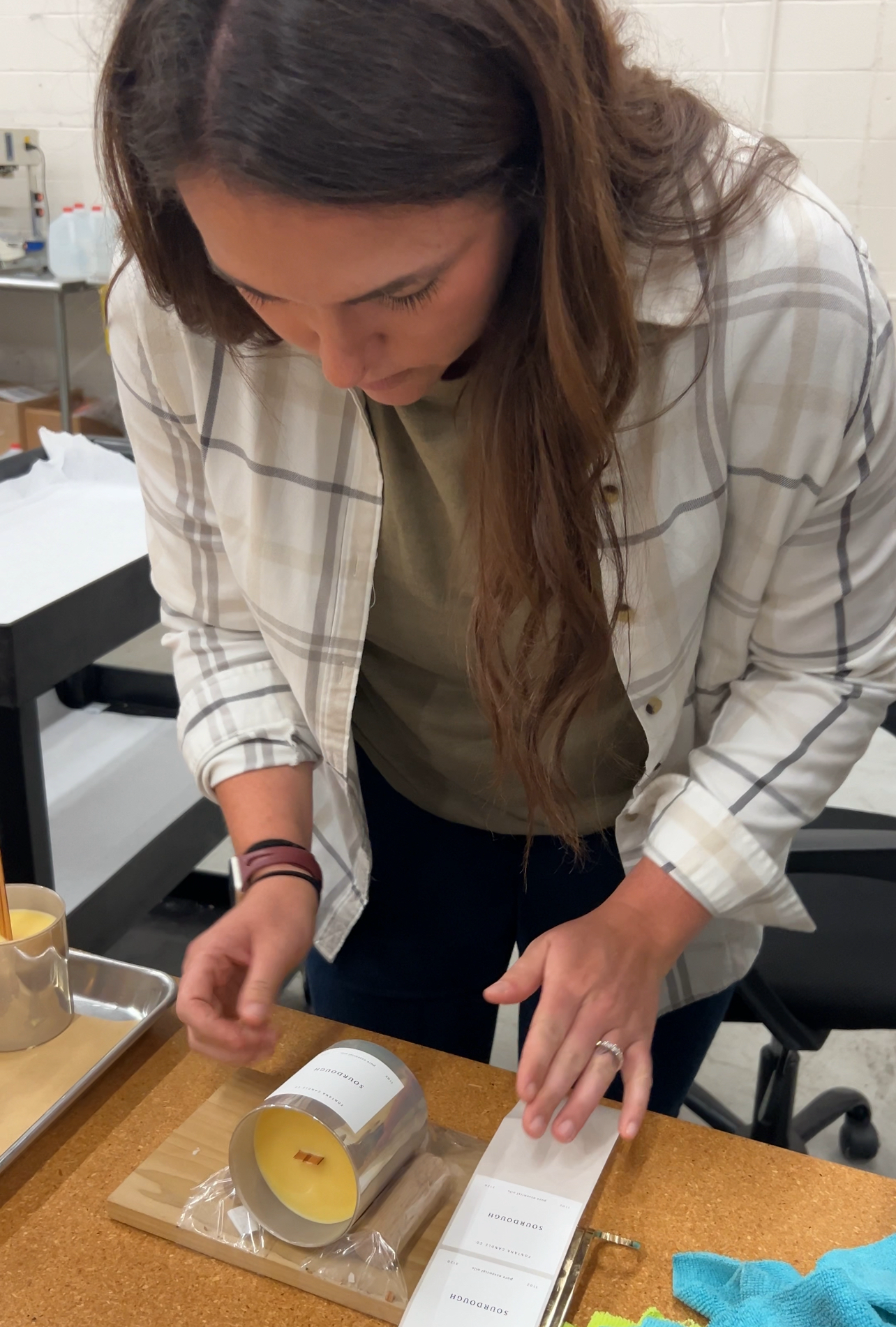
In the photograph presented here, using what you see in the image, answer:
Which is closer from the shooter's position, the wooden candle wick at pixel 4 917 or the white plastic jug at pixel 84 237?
the wooden candle wick at pixel 4 917

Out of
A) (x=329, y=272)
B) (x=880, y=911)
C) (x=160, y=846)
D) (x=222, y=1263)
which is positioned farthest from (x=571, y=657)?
(x=160, y=846)

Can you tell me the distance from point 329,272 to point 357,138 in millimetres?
73

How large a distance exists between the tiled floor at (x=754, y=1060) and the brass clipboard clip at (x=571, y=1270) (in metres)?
1.15

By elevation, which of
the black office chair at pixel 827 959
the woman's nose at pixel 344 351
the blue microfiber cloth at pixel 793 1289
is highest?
the woman's nose at pixel 344 351

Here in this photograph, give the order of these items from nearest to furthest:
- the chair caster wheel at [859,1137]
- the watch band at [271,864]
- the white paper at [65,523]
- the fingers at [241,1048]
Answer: the fingers at [241,1048] → the watch band at [271,864] → the white paper at [65,523] → the chair caster wheel at [859,1137]

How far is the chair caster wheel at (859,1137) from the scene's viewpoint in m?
1.66

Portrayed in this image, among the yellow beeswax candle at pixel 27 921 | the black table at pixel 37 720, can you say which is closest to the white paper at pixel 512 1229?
the yellow beeswax candle at pixel 27 921

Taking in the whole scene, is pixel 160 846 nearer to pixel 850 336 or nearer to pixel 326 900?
pixel 326 900

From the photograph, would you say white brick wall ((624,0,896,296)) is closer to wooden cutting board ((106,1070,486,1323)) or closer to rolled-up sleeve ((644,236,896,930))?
rolled-up sleeve ((644,236,896,930))

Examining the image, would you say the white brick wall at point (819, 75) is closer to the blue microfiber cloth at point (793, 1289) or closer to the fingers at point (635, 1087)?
the fingers at point (635, 1087)

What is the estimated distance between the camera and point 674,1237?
68cm

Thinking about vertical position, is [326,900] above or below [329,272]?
below

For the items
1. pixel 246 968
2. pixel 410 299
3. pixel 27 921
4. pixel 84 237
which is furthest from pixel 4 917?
pixel 84 237

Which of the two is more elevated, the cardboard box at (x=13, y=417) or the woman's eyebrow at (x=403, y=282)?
the woman's eyebrow at (x=403, y=282)
